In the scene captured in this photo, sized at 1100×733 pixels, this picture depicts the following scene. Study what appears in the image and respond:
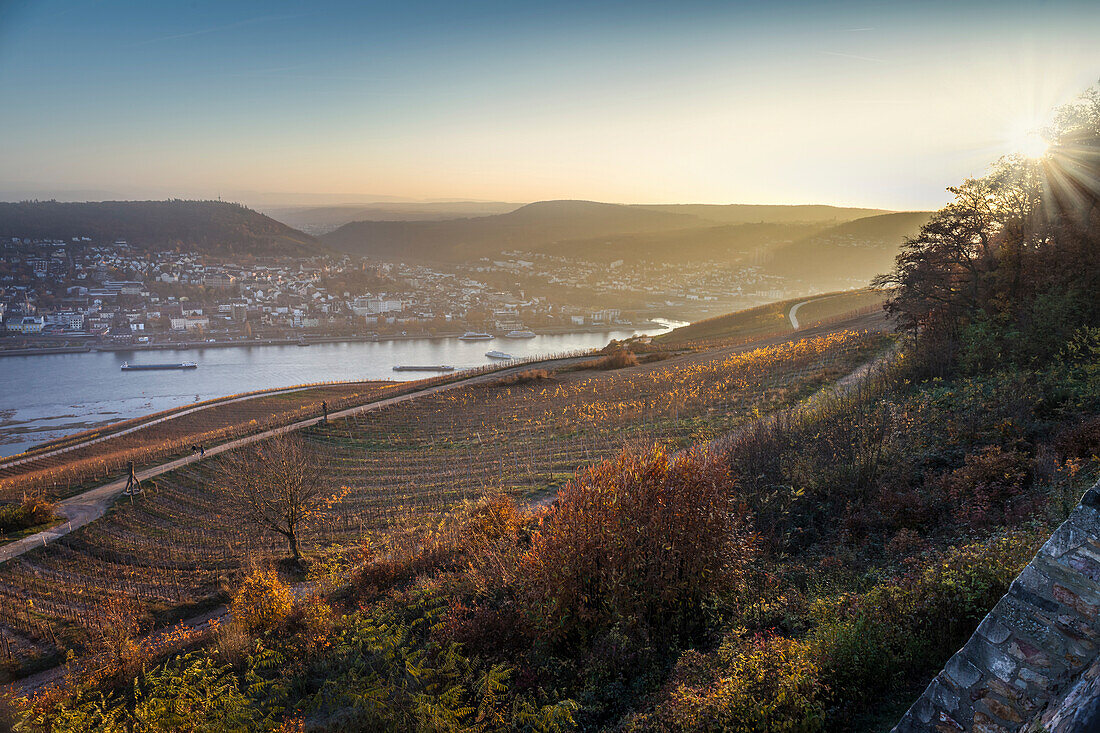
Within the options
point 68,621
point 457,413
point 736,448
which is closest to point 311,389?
point 457,413

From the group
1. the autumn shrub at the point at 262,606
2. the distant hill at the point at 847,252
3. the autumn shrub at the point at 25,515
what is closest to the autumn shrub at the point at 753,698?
the autumn shrub at the point at 262,606

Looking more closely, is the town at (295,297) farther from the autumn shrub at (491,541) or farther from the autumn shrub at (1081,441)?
the autumn shrub at (1081,441)

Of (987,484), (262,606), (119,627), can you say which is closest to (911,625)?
(987,484)

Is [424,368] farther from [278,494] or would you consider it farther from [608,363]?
[278,494]

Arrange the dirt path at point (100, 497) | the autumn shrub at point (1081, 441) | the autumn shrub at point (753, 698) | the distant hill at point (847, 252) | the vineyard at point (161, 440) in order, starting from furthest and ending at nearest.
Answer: the distant hill at point (847, 252), the vineyard at point (161, 440), the dirt path at point (100, 497), the autumn shrub at point (1081, 441), the autumn shrub at point (753, 698)

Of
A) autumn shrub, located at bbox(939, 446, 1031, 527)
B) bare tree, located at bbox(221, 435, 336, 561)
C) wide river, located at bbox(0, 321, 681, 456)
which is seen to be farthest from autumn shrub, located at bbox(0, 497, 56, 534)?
wide river, located at bbox(0, 321, 681, 456)

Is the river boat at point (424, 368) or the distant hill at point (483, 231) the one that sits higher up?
the distant hill at point (483, 231)

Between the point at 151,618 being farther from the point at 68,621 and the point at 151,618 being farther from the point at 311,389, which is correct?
the point at 311,389

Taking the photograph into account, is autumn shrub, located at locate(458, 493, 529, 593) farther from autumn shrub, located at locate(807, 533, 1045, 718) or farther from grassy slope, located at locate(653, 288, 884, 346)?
grassy slope, located at locate(653, 288, 884, 346)
